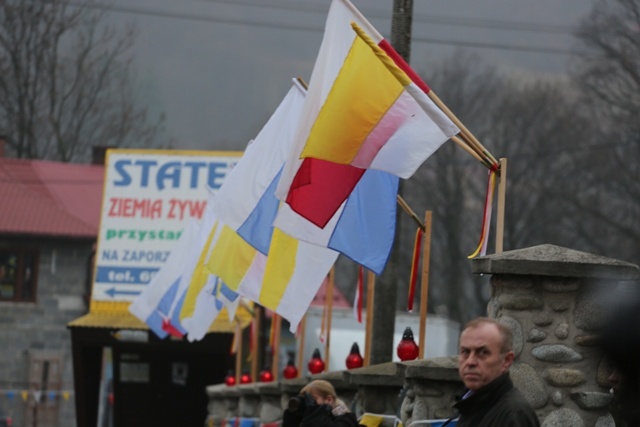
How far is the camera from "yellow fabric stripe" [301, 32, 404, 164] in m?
10.7

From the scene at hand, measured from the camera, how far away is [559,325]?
29.1 ft

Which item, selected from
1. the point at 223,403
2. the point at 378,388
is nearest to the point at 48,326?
the point at 223,403

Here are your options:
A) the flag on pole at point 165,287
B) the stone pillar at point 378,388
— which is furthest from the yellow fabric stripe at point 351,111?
the flag on pole at point 165,287

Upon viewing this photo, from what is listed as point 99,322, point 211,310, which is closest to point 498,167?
point 211,310

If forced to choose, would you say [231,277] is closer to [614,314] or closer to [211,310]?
[211,310]

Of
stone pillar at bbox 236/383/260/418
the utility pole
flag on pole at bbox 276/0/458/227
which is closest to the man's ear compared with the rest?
flag on pole at bbox 276/0/458/227

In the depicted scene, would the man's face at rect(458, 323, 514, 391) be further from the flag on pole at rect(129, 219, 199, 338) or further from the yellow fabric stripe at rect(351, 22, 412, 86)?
the flag on pole at rect(129, 219, 199, 338)

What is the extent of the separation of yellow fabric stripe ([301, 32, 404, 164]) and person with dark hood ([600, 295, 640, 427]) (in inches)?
241

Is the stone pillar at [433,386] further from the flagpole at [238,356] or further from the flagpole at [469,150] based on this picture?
the flagpole at [238,356]

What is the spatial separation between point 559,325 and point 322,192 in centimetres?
305

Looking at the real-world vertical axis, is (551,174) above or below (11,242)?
above

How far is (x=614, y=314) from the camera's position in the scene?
4578mm

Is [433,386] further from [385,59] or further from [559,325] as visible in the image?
[385,59]

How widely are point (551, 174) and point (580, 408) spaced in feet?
181
